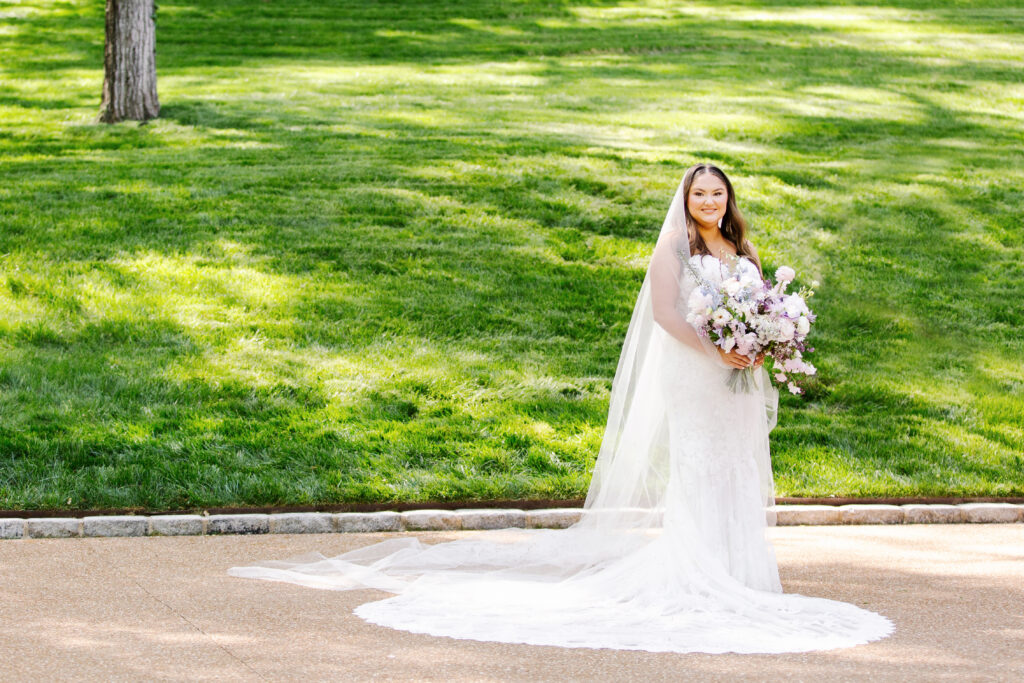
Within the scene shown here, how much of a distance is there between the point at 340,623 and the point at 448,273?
267 inches

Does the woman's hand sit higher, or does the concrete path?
the woman's hand

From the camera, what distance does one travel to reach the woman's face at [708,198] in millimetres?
6309

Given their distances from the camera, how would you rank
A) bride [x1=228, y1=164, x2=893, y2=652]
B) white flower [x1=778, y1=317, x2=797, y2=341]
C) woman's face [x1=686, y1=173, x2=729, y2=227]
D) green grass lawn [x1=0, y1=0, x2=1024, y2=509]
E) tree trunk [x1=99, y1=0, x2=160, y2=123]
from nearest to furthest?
bride [x1=228, y1=164, x2=893, y2=652], white flower [x1=778, y1=317, x2=797, y2=341], woman's face [x1=686, y1=173, x2=729, y2=227], green grass lawn [x1=0, y1=0, x2=1024, y2=509], tree trunk [x1=99, y1=0, x2=160, y2=123]

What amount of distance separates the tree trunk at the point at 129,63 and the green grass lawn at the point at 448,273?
18.3 inches

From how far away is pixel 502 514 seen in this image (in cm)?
791

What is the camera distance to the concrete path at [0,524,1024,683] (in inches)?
197

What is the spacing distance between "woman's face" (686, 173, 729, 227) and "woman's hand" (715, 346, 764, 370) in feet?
2.50

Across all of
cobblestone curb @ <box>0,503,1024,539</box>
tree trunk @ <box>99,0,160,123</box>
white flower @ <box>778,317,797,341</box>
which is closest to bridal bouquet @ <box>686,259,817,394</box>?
white flower @ <box>778,317,797,341</box>

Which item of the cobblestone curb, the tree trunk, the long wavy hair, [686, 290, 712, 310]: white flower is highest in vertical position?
the tree trunk

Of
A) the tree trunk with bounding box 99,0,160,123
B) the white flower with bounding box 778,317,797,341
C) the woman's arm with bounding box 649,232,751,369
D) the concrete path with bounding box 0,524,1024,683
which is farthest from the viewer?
the tree trunk with bounding box 99,0,160,123

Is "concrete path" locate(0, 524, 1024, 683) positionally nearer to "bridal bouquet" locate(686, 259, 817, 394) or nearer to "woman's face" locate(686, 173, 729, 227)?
"bridal bouquet" locate(686, 259, 817, 394)

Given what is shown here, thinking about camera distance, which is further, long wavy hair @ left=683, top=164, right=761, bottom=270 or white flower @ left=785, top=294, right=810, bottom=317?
long wavy hair @ left=683, top=164, right=761, bottom=270

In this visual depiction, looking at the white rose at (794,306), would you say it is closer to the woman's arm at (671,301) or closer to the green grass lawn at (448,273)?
the woman's arm at (671,301)

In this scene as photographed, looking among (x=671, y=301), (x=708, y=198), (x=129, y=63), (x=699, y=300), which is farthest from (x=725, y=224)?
(x=129, y=63)
